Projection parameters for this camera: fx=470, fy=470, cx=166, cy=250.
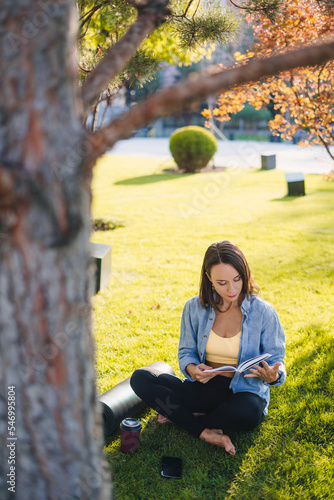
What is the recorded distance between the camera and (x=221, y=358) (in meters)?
2.93

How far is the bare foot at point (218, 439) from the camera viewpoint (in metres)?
2.68

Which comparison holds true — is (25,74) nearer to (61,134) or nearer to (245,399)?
(61,134)

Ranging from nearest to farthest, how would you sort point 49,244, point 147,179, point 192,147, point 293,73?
1. point 49,244
2. point 293,73
3. point 147,179
4. point 192,147

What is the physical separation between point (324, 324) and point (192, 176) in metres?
10.9

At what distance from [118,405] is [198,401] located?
50 centimetres

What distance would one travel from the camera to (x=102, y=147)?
50.9 inches

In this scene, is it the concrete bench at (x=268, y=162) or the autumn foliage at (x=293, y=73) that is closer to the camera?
the autumn foliage at (x=293, y=73)

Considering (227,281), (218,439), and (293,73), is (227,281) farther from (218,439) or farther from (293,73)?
(293,73)

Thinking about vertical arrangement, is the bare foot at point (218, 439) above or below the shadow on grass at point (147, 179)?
below

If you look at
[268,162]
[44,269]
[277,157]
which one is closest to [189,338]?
[44,269]

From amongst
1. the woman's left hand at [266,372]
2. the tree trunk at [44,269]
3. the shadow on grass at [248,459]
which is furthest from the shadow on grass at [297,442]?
the tree trunk at [44,269]

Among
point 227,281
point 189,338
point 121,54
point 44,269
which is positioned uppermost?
point 121,54

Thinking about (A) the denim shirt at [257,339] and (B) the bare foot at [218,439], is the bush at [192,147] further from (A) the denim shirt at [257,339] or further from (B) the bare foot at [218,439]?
(B) the bare foot at [218,439]

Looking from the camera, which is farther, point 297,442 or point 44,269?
point 297,442
